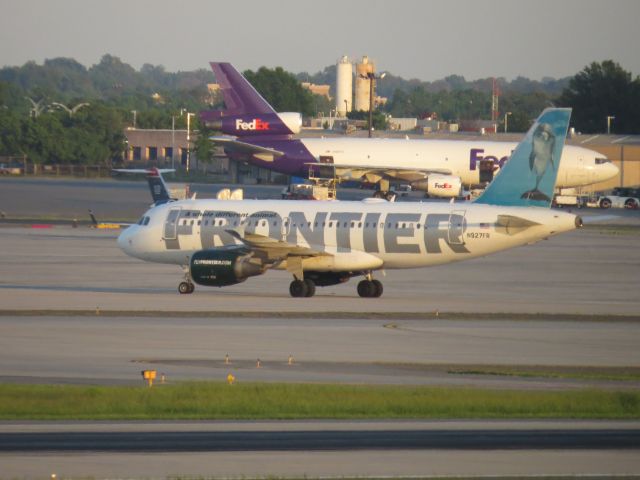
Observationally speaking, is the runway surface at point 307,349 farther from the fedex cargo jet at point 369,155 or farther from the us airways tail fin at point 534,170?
the fedex cargo jet at point 369,155

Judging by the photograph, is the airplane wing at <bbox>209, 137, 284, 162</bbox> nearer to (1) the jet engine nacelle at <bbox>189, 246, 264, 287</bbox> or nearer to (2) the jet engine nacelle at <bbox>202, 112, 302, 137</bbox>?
(2) the jet engine nacelle at <bbox>202, 112, 302, 137</bbox>

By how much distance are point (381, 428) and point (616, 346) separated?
12645 millimetres

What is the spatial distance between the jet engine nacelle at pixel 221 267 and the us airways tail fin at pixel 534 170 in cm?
833

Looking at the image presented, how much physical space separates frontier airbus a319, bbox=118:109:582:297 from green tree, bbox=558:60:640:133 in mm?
119716

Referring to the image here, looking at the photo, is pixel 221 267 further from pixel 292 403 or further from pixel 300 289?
pixel 292 403

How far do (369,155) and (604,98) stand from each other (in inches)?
3019

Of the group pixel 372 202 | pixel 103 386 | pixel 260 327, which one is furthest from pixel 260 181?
pixel 103 386

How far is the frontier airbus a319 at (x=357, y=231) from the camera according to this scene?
4244 centimetres

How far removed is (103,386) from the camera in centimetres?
2608

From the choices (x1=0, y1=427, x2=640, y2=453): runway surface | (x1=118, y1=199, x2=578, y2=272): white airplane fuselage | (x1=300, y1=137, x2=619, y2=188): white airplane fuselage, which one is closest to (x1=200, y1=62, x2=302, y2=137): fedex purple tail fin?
(x1=300, y1=137, x2=619, y2=188): white airplane fuselage

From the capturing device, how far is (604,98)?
536ft

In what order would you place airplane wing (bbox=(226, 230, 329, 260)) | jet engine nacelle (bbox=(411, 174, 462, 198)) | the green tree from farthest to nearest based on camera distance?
the green tree → jet engine nacelle (bbox=(411, 174, 462, 198)) → airplane wing (bbox=(226, 230, 329, 260))

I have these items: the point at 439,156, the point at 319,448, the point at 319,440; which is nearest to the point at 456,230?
the point at 319,440

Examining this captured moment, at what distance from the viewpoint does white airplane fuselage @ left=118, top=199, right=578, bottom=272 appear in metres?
42.6
